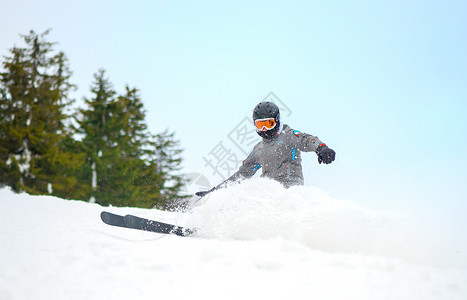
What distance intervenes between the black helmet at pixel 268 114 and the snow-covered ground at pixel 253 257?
1.07m

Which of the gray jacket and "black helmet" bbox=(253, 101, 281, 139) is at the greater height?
"black helmet" bbox=(253, 101, 281, 139)

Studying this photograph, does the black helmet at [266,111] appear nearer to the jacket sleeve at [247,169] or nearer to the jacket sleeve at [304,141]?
the jacket sleeve at [304,141]

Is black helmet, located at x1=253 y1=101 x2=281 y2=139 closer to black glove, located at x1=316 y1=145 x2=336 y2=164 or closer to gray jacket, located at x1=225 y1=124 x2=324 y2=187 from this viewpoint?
gray jacket, located at x1=225 y1=124 x2=324 y2=187

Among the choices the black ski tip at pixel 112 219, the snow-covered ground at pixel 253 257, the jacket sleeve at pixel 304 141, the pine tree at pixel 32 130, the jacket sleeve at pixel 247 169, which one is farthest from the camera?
the pine tree at pixel 32 130

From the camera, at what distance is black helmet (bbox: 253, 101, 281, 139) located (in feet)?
15.6

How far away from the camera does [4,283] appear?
78.3 inches

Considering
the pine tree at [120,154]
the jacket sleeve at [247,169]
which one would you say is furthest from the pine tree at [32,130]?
the jacket sleeve at [247,169]

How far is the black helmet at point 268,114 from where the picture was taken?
4766mm

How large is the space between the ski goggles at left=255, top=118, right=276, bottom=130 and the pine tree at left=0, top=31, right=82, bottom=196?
15990 millimetres

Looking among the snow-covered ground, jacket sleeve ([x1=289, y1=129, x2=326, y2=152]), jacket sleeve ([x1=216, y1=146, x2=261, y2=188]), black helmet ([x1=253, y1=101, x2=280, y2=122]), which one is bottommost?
the snow-covered ground

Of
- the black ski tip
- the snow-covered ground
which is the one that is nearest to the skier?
the snow-covered ground

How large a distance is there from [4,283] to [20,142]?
1859cm

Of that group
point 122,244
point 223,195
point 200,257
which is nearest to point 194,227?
point 223,195

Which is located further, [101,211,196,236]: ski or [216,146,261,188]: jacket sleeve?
[216,146,261,188]: jacket sleeve
